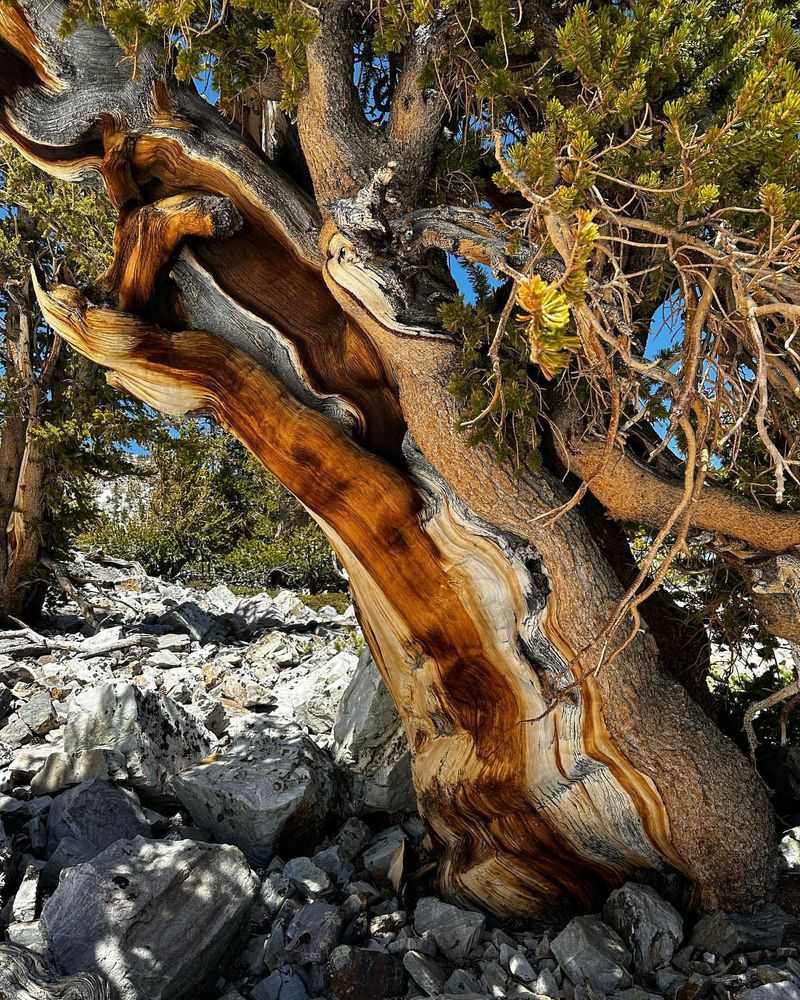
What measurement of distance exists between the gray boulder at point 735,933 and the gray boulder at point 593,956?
265 millimetres

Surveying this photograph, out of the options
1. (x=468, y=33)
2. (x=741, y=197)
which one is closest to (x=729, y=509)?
(x=741, y=197)

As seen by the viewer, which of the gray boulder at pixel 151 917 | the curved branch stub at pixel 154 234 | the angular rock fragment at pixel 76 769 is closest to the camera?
the gray boulder at pixel 151 917

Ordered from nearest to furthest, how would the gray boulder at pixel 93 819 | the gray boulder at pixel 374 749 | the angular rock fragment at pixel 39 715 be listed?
1. the gray boulder at pixel 93 819
2. the gray boulder at pixel 374 749
3. the angular rock fragment at pixel 39 715

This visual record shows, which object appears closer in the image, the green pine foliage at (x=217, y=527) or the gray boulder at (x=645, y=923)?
the gray boulder at (x=645, y=923)

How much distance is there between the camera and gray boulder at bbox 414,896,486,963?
8.58ft

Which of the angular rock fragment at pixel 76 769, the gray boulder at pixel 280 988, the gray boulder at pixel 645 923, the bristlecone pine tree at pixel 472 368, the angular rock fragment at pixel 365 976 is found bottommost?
the gray boulder at pixel 280 988

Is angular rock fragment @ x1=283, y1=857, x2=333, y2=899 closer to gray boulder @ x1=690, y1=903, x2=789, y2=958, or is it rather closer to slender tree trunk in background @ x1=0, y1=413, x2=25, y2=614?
gray boulder @ x1=690, y1=903, x2=789, y2=958

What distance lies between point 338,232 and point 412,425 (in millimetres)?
723

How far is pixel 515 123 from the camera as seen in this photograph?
11.3ft

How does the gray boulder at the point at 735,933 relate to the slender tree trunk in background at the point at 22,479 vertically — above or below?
below

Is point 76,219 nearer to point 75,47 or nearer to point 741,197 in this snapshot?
point 75,47

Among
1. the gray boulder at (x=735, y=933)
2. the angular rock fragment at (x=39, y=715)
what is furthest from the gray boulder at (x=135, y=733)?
the gray boulder at (x=735, y=933)

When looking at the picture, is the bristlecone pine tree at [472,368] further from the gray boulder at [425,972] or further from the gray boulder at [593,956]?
the gray boulder at [425,972]

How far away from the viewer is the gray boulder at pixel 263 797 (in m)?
3.20
